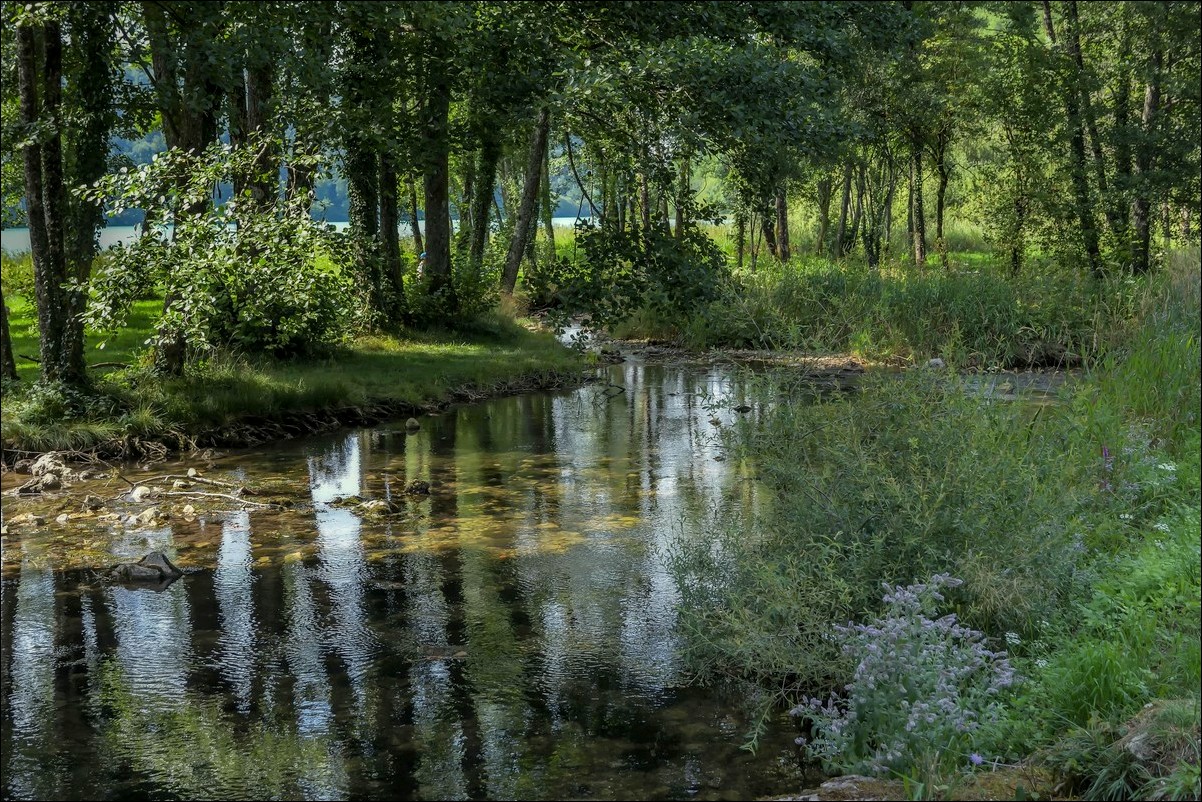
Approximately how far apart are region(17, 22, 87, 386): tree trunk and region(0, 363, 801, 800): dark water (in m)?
2.03

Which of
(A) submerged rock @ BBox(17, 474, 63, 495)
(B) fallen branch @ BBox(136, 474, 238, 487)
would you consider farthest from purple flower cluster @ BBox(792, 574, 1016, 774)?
(A) submerged rock @ BBox(17, 474, 63, 495)

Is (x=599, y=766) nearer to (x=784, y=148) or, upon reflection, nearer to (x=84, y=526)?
(x=84, y=526)

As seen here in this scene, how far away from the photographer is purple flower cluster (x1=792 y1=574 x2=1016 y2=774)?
4.74 m

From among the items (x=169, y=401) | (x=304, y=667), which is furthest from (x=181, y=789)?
(x=169, y=401)

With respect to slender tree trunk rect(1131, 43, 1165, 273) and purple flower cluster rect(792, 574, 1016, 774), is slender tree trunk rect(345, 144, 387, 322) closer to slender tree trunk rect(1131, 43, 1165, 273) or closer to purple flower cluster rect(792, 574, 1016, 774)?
slender tree trunk rect(1131, 43, 1165, 273)

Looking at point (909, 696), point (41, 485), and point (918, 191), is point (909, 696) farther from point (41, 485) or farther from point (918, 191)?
point (918, 191)

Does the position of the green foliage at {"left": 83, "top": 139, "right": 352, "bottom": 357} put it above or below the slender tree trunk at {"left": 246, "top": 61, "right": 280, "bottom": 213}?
A: below

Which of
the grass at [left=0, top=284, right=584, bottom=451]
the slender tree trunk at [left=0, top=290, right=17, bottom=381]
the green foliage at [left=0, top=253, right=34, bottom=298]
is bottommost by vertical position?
the grass at [left=0, top=284, right=584, bottom=451]

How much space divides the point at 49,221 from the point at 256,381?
3124 mm

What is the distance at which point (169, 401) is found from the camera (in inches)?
522

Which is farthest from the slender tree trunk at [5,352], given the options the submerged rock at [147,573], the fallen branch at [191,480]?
the submerged rock at [147,573]

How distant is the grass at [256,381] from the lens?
12438 millimetres

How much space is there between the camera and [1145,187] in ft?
62.7

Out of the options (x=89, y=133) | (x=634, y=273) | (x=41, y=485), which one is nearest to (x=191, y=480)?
(x=41, y=485)
